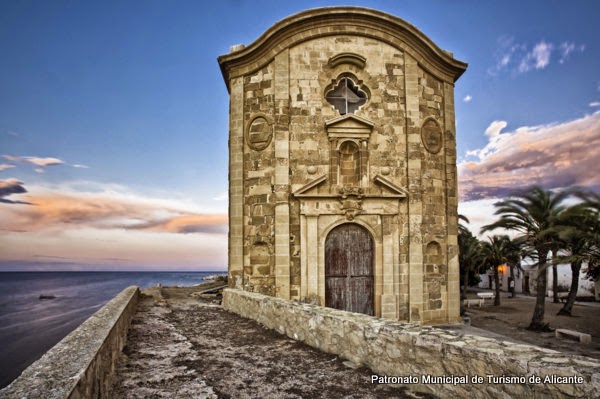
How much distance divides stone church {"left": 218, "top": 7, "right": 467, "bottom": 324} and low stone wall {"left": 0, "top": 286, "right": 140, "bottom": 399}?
7766 mm

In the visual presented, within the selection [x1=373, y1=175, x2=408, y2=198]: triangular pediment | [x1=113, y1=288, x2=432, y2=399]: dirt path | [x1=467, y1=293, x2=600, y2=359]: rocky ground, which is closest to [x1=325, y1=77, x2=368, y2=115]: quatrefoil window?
[x1=373, y1=175, x2=408, y2=198]: triangular pediment

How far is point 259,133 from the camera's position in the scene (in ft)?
44.0

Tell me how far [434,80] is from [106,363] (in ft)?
44.0

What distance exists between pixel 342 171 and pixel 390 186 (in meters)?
1.59

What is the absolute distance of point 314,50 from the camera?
531 inches

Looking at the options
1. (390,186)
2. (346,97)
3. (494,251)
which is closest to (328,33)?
(346,97)

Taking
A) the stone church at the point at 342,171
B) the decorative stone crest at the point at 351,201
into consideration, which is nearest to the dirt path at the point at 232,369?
the stone church at the point at 342,171

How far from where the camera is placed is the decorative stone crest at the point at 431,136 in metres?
13.8

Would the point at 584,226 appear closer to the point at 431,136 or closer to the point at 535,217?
the point at 535,217

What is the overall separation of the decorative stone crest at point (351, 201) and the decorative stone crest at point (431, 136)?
3.01m

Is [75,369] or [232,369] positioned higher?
[75,369]

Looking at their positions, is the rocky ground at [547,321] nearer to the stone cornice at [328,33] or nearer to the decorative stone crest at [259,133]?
the stone cornice at [328,33]

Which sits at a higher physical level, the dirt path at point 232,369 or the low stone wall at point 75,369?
the low stone wall at point 75,369

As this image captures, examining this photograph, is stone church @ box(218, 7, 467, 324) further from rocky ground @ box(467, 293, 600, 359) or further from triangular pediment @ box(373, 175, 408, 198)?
rocky ground @ box(467, 293, 600, 359)
